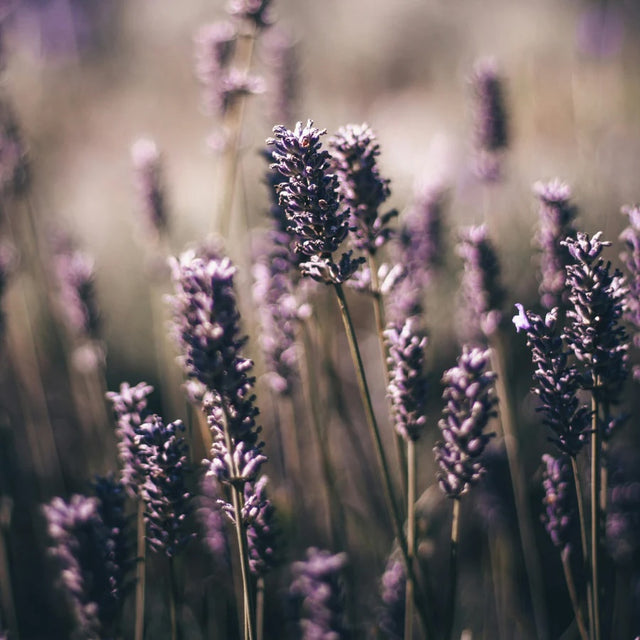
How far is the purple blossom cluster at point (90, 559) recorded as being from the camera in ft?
4.42

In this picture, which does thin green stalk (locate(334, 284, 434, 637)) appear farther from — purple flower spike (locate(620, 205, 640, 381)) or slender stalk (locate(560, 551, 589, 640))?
purple flower spike (locate(620, 205, 640, 381))

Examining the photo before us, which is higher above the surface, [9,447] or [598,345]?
[9,447]

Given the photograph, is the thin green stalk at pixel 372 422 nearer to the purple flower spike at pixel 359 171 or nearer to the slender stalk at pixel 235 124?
the purple flower spike at pixel 359 171

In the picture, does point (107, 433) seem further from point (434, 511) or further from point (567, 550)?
point (567, 550)

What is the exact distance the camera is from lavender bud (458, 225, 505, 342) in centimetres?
196

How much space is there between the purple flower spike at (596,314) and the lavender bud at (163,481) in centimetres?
85

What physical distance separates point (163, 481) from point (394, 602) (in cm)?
90

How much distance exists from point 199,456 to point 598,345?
1.71 metres

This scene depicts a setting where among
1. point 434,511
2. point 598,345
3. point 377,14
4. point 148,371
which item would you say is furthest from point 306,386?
point 377,14

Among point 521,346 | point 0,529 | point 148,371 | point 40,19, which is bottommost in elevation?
point 0,529

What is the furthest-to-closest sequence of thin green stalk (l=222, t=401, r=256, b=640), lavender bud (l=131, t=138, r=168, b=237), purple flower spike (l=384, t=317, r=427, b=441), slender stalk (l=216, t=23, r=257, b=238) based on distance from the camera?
lavender bud (l=131, t=138, r=168, b=237), slender stalk (l=216, t=23, r=257, b=238), purple flower spike (l=384, t=317, r=427, b=441), thin green stalk (l=222, t=401, r=256, b=640)

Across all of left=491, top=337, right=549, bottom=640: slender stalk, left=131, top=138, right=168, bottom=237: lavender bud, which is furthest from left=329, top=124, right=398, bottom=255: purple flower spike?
left=131, top=138, right=168, bottom=237: lavender bud

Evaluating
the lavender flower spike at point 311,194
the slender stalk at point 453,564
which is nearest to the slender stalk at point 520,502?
the slender stalk at point 453,564

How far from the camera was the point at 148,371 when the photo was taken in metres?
4.27
